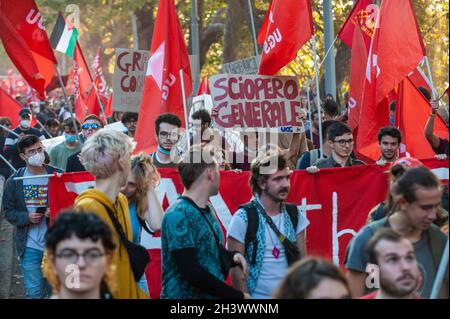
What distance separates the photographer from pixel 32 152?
9367 millimetres

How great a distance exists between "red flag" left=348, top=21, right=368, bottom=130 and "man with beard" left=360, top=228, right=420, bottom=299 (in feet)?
23.1

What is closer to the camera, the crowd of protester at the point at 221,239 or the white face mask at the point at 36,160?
the crowd of protester at the point at 221,239

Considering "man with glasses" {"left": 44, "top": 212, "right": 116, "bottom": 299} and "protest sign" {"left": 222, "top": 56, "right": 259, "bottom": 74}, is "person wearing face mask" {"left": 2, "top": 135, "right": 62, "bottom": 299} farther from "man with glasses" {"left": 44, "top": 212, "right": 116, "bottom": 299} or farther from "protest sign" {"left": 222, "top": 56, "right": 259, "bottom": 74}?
"protest sign" {"left": 222, "top": 56, "right": 259, "bottom": 74}

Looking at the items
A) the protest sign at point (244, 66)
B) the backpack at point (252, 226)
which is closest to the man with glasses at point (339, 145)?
the backpack at point (252, 226)

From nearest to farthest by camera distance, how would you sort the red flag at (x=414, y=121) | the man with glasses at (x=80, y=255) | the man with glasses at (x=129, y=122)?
the man with glasses at (x=80, y=255) → the red flag at (x=414, y=121) → the man with glasses at (x=129, y=122)

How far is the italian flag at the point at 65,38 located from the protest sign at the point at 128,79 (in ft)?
5.28

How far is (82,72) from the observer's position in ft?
58.3

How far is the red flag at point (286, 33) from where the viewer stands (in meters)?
11.1

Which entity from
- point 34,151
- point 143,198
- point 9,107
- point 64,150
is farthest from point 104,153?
point 9,107

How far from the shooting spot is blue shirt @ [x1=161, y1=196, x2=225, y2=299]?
583 cm

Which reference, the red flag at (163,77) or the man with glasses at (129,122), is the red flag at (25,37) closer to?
the red flag at (163,77)

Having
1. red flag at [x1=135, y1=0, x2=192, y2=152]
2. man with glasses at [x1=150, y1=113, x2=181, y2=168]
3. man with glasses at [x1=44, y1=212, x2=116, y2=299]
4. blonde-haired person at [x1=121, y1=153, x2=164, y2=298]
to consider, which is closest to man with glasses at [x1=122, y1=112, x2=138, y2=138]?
red flag at [x1=135, y1=0, x2=192, y2=152]
